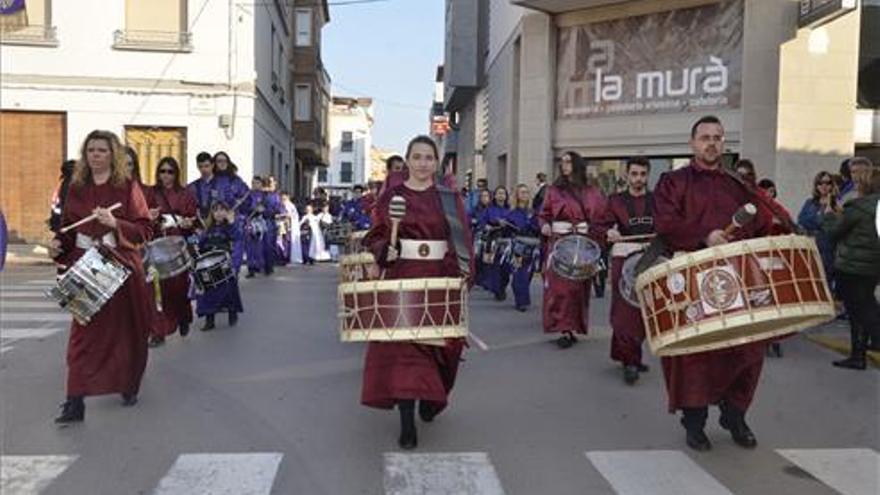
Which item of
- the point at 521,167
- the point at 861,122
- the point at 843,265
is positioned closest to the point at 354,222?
the point at 521,167

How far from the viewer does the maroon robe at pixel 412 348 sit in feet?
19.1

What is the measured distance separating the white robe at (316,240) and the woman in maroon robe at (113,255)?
16.1 meters

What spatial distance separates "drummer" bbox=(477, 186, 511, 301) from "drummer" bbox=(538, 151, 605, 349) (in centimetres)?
383

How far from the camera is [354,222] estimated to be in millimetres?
19953

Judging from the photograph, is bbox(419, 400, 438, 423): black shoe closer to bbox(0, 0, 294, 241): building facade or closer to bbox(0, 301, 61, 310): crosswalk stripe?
bbox(0, 301, 61, 310): crosswalk stripe

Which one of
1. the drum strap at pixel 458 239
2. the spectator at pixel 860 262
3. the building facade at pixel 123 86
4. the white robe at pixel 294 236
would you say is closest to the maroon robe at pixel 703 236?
the drum strap at pixel 458 239

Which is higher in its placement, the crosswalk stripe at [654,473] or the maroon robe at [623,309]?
the maroon robe at [623,309]

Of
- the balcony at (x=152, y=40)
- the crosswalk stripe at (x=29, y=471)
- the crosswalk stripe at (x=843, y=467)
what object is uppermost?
the balcony at (x=152, y=40)

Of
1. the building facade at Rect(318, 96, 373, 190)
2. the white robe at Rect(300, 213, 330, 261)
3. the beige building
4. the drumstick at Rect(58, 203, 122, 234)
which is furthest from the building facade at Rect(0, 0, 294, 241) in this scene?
the building facade at Rect(318, 96, 373, 190)

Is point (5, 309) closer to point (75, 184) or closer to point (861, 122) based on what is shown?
point (75, 184)

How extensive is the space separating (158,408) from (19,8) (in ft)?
57.4

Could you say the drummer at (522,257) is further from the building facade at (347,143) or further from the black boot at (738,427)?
the building facade at (347,143)

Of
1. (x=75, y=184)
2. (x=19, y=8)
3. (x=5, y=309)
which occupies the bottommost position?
(x=5, y=309)

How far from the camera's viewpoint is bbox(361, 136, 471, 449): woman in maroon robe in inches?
230
